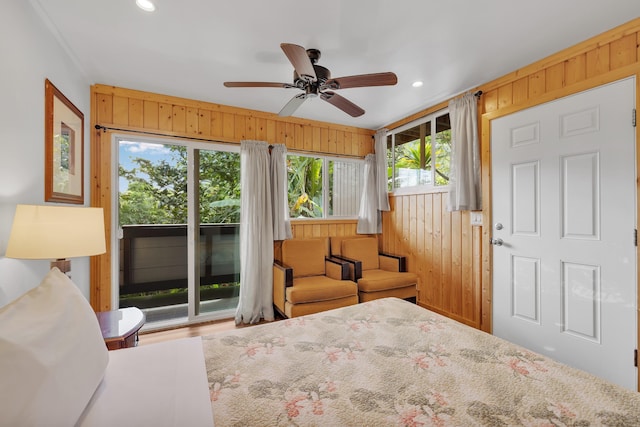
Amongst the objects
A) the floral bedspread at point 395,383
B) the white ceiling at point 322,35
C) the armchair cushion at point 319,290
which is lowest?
the armchair cushion at point 319,290

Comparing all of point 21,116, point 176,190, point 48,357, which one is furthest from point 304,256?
point 48,357

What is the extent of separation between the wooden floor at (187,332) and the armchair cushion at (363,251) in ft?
4.19

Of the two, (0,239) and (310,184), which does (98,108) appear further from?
(310,184)

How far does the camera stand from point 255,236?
3.34 meters

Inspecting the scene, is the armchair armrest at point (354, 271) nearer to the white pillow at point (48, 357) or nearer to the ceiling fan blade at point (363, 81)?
the ceiling fan blade at point (363, 81)

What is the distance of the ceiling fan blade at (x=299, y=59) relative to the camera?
1.63m

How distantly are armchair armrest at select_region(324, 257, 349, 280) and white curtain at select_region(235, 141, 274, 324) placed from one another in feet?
2.32

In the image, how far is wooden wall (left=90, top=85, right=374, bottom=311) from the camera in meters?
2.81

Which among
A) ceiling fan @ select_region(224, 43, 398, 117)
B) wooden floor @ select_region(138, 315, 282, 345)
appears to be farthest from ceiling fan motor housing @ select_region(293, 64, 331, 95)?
wooden floor @ select_region(138, 315, 282, 345)

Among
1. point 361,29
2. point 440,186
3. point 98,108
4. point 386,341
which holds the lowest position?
point 386,341

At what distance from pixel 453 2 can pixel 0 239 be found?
2.78 metres

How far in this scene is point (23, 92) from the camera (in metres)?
1.57

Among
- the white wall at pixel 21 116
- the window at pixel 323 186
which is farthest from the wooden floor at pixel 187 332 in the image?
the window at pixel 323 186

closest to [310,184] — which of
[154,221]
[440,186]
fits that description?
[440,186]
